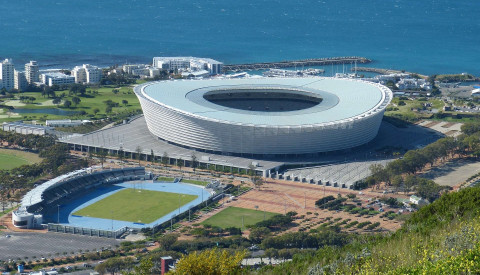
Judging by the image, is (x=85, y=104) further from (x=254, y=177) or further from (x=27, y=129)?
(x=254, y=177)

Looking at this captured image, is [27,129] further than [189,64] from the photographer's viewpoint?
No

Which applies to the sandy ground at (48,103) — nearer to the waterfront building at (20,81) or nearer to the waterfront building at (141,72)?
the waterfront building at (20,81)

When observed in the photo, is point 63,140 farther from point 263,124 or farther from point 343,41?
point 343,41

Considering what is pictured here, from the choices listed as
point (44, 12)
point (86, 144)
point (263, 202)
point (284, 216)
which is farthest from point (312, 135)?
point (44, 12)

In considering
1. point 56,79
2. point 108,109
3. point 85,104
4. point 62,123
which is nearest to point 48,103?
point 85,104

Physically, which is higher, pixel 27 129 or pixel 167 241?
pixel 27 129

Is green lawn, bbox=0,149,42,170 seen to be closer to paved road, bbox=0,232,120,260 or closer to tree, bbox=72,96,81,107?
paved road, bbox=0,232,120,260

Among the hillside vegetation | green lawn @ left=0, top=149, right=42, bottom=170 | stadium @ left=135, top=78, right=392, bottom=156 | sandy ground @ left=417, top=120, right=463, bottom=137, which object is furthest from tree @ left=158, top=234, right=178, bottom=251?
sandy ground @ left=417, top=120, right=463, bottom=137
